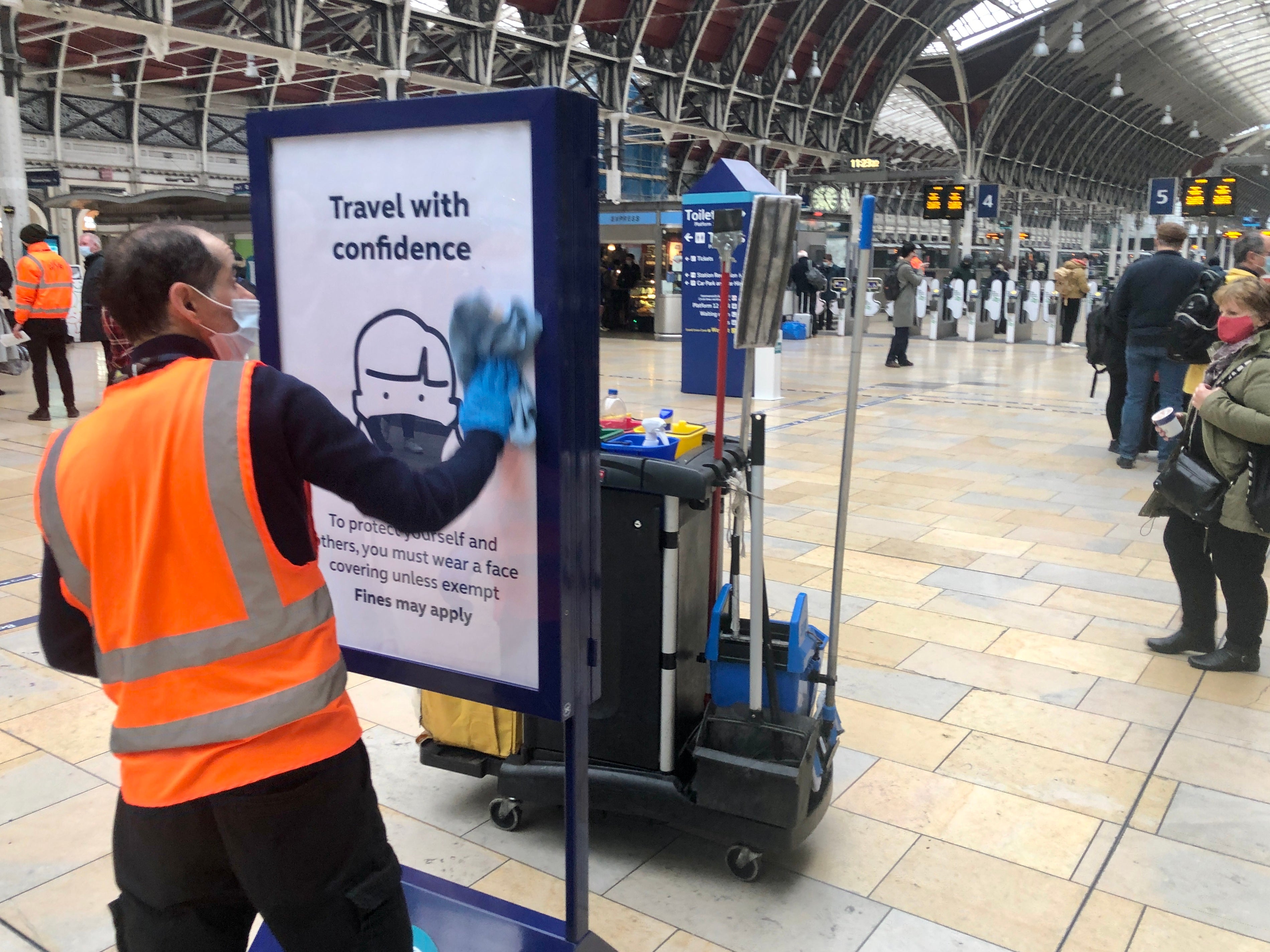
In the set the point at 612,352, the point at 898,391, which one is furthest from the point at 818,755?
the point at 612,352

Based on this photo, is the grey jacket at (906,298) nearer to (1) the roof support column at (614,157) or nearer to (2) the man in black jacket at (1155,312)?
(2) the man in black jacket at (1155,312)

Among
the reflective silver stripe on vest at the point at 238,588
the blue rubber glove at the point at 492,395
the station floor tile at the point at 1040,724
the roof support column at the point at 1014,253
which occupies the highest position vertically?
the roof support column at the point at 1014,253

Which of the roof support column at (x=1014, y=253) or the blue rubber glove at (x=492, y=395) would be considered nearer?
the blue rubber glove at (x=492, y=395)

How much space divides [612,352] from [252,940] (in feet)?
49.7

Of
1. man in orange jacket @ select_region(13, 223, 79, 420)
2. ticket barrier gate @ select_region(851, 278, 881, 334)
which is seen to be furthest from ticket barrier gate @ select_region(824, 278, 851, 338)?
man in orange jacket @ select_region(13, 223, 79, 420)

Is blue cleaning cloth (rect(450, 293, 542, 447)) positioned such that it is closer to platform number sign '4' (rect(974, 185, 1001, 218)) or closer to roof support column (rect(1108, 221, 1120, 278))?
roof support column (rect(1108, 221, 1120, 278))

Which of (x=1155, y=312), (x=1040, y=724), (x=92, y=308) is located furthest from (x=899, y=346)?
(x=1040, y=724)

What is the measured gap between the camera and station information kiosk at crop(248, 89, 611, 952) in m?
1.69

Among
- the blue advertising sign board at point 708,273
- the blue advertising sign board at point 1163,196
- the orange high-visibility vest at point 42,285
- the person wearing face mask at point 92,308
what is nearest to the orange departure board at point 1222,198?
the blue advertising sign board at point 1163,196

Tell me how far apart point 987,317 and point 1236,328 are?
17.7 meters

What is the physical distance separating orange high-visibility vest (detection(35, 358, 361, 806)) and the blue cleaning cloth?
420 mm

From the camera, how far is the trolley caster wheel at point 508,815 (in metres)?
2.85

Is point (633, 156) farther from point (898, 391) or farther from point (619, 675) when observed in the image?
point (619, 675)

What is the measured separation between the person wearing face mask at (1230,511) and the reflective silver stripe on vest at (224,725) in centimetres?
348
